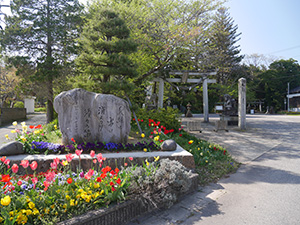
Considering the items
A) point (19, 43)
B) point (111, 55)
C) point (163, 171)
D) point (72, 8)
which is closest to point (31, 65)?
point (19, 43)

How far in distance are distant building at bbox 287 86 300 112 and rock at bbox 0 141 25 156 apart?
37648 millimetres

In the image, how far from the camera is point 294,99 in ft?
110

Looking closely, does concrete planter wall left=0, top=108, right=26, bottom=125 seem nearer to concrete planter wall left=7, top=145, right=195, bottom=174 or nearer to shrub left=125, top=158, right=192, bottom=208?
concrete planter wall left=7, top=145, right=195, bottom=174

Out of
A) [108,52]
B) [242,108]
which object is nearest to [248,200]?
[108,52]

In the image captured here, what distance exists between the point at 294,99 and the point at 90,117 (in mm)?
37675

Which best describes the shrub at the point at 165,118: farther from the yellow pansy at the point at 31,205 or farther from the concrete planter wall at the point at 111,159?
the yellow pansy at the point at 31,205

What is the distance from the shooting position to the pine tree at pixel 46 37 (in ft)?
40.2

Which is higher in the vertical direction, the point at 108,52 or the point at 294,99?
the point at 108,52

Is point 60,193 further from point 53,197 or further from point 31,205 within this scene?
point 31,205

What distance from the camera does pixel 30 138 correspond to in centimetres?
492

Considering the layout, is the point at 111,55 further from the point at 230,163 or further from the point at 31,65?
the point at 31,65

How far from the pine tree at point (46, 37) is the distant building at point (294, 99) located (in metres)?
Result: 33.6

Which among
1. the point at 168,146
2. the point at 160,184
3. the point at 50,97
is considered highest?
the point at 50,97

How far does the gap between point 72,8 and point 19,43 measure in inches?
153
